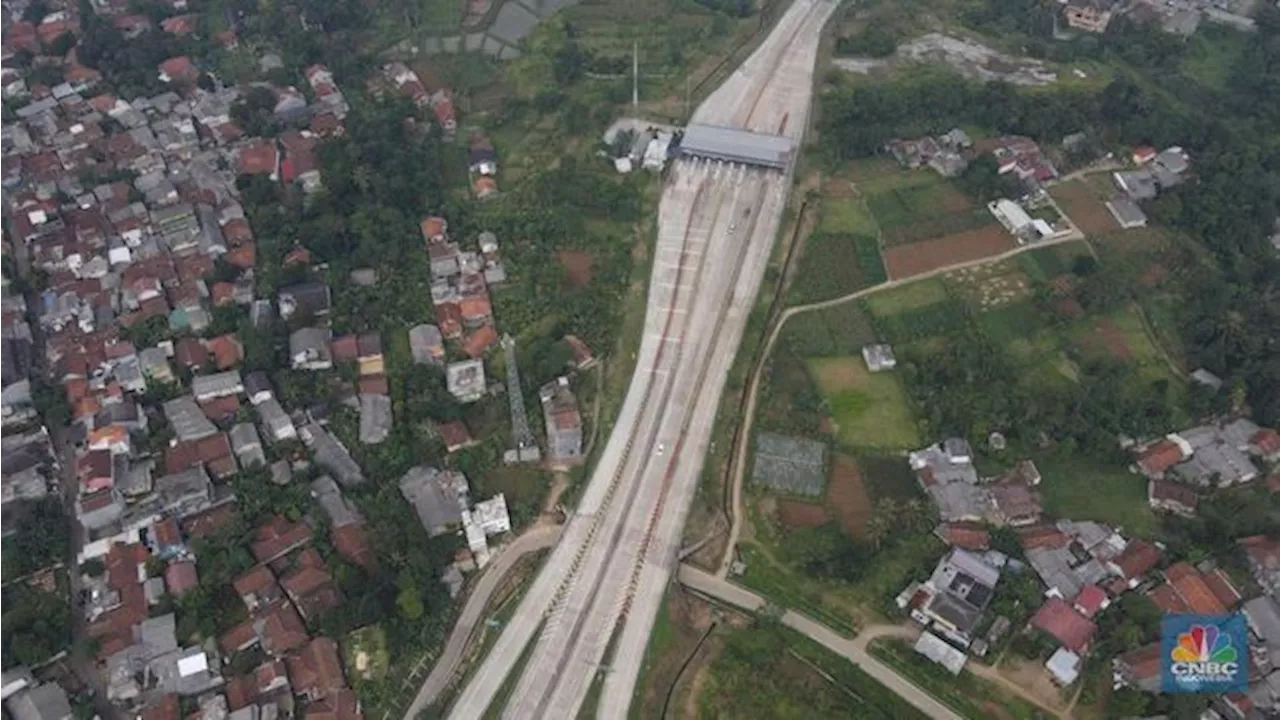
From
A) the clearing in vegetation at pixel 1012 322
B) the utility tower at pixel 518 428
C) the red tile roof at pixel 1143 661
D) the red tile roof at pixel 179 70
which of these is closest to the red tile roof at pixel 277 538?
the utility tower at pixel 518 428

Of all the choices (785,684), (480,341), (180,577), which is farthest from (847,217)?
(180,577)

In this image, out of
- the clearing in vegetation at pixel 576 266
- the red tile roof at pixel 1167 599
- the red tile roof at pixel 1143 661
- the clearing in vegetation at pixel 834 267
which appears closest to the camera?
the red tile roof at pixel 1143 661

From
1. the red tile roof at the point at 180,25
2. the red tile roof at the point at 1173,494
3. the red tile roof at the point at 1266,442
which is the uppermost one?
the red tile roof at the point at 180,25

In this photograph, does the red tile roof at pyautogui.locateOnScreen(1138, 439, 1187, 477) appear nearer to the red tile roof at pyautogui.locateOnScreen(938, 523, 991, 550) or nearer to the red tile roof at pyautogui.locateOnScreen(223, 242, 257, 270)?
the red tile roof at pyautogui.locateOnScreen(938, 523, 991, 550)

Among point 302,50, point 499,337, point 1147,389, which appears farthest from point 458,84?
point 1147,389

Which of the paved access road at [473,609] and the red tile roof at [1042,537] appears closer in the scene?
the paved access road at [473,609]

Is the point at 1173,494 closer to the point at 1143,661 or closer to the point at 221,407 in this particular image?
the point at 1143,661

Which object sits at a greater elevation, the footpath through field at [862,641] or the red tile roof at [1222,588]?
the red tile roof at [1222,588]

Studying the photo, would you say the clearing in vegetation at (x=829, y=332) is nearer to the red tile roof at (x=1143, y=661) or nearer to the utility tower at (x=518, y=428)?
the utility tower at (x=518, y=428)

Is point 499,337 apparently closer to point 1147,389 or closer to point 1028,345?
point 1028,345

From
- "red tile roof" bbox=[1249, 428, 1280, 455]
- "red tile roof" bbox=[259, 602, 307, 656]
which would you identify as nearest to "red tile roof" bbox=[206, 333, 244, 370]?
"red tile roof" bbox=[259, 602, 307, 656]
